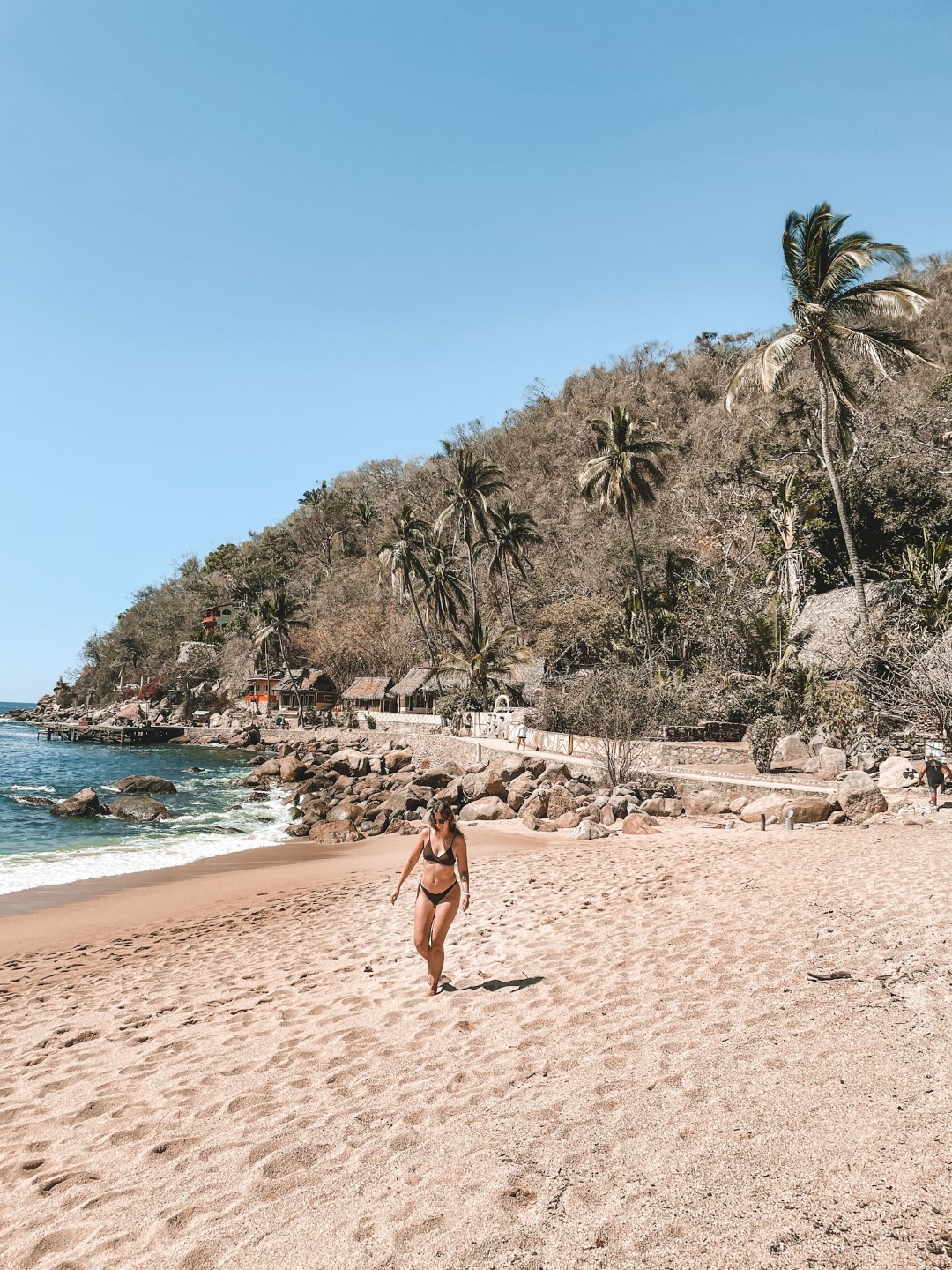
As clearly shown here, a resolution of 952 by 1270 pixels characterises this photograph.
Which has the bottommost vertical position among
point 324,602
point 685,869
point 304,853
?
point 304,853

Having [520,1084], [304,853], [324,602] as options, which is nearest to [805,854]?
[520,1084]

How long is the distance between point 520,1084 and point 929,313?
62425 mm

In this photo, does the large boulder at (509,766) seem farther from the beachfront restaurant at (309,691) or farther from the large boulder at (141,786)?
the beachfront restaurant at (309,691)

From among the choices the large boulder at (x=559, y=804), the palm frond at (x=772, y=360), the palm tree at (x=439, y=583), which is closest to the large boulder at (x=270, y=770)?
the palm tree at (x=439, y=583)

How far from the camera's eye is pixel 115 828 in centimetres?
2047

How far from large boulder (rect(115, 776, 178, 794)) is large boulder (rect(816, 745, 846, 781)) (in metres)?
23.3

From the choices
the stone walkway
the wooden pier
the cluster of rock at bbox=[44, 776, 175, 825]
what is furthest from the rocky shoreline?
the wooden pier

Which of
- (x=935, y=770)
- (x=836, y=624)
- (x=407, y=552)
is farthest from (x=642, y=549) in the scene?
(x=935, y=770)

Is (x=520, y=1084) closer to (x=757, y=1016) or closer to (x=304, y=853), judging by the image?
(x=757, y=1016)

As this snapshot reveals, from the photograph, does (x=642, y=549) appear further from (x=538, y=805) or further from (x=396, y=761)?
(x=538, y=805)

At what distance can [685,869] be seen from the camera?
9.80 meters

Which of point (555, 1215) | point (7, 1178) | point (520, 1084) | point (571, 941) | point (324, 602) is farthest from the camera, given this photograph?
point (324, 602)

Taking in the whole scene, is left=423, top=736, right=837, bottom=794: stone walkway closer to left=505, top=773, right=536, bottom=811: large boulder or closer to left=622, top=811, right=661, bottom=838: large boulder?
left=505, top=773, right=536, bottom=811: large boulder

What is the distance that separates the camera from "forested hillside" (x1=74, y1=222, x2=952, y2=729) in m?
24.5
